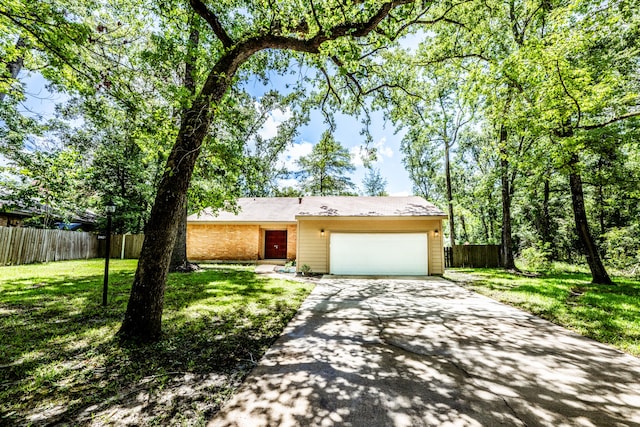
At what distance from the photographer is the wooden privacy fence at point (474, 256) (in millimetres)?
13719

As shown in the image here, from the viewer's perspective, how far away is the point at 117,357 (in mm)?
2904

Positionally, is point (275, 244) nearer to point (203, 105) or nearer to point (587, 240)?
point (203, 105)

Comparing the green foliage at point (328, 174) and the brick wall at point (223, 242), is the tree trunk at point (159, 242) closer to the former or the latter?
the brick wall at point (223, 242)

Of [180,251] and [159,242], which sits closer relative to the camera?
[159,242]

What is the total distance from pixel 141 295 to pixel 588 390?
16.2 ft

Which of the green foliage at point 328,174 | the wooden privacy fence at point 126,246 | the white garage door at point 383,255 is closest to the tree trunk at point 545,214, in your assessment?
the white garage door at point 383,255

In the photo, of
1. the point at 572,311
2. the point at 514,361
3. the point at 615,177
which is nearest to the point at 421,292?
the point at 572,311

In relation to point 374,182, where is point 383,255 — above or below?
below

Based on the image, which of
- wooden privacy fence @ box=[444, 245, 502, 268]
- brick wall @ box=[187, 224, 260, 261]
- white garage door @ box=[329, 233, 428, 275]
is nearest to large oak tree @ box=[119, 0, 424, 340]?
white garage door @ box=[329, 233, 428, 275]

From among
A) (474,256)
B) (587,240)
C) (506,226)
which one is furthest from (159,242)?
(474,256)

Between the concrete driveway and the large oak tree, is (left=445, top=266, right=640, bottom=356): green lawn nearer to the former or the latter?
the concrete driveway

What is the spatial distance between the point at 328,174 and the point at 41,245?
715 inches

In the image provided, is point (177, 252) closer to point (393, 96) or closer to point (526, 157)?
point (393, 96)

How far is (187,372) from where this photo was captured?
2686mm
